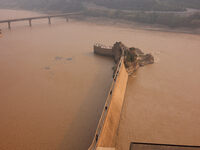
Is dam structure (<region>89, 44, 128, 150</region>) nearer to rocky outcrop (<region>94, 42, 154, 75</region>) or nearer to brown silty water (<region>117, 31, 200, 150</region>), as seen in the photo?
brown silty water (<region>117, 31, 200, 150</region>)

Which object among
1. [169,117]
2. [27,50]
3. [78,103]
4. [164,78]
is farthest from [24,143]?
[27,50]

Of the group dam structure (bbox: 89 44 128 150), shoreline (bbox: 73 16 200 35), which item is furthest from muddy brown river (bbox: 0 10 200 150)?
shoreline (bbox: 73 16 200 35)

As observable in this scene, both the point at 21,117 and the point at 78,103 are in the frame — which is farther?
the point at 78,103

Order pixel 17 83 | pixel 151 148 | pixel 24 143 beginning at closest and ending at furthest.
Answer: pixel 151 148 → pixel 24 143 → pixel 17 83

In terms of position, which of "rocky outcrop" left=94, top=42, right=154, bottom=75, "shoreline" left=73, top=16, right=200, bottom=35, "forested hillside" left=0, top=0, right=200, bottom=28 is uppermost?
"forested hillside" left=0, top=0, right=200, bottom=28

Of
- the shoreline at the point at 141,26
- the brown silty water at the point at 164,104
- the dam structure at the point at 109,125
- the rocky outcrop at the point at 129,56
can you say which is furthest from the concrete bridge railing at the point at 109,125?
the shoreline at the point at 141,26

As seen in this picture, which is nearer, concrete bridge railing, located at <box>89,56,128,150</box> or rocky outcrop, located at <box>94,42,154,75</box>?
concrete bridge railing, located at <box>89,56,128,150</box>

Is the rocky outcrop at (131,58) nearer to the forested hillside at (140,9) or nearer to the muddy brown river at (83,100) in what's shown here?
the muddy brown river at (83,100)

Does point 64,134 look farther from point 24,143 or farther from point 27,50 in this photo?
point 27,50
